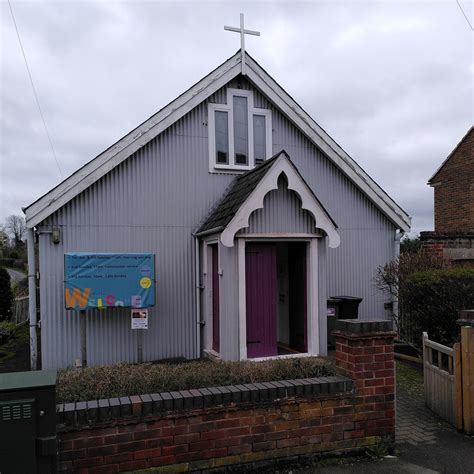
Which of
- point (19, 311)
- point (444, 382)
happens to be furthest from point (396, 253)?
point (19, 311)

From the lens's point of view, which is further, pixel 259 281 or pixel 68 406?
pixel 259 281

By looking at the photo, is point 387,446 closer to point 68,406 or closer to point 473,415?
point 473,415

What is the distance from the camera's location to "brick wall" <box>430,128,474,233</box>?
1727 centimetres

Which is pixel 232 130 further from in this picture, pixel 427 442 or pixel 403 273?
pixel 427 442

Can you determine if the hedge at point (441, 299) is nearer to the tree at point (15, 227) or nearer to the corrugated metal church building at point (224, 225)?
the corrugated metal church building at point (224, 225)

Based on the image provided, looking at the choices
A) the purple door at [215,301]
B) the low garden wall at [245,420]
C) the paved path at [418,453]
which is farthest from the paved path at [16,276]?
the paved path at [418,453]

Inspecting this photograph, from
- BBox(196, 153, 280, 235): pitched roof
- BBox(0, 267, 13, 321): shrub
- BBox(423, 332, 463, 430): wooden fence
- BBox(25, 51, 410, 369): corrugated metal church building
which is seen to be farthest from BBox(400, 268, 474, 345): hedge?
BBox(0, 267, 13, 321): shrub

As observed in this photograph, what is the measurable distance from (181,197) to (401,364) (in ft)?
17.7

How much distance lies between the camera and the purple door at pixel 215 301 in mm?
8414

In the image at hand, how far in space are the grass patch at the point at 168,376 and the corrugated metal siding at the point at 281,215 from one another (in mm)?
3052

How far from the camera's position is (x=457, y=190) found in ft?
58.9

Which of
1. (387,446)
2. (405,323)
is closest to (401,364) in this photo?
(405,323)

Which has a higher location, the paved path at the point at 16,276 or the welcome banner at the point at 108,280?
the welcome banner at the point at 108,280

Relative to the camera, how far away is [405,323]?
9.23 metres
